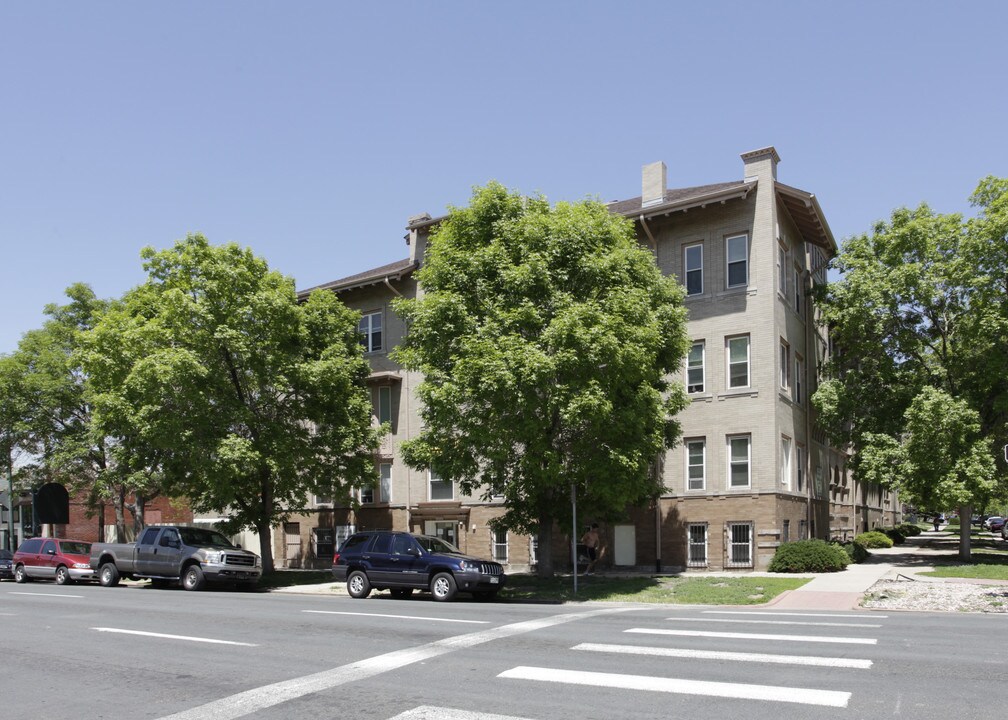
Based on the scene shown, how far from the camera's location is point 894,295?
31.0 metres

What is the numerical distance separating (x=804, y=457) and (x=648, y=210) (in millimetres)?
11551

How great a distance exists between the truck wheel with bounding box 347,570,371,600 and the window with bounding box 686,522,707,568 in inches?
483

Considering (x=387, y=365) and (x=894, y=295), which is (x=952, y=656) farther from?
(x=387, y=365)

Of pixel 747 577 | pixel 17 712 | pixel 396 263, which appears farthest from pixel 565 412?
pixel 396 263

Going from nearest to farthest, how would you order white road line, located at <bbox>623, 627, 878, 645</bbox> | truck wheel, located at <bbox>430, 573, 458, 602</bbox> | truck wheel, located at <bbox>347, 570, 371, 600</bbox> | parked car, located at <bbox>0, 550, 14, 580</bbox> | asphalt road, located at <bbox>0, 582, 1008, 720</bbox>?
asphalt road, located at <bbox>0, 582, 1008, 720</bbox>
white road line, located at <bbox>623, 627, 878, 645</bbox>
truck wheel, located at <bbox>430, 573, 458, 602</bbox>
truck wheel, located at <bbox>347, 570, 371, 600</bbox>
parked car, located at <bbox>0, 550, 14, 580</bbox>

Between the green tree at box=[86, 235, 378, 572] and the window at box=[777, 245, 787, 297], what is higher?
the window at box=[777, 245, 787, 297]

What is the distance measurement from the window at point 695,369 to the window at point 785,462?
3398mm

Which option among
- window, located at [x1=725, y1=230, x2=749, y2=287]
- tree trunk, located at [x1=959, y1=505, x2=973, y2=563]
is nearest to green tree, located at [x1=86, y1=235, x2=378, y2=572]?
window, located at [x1=725, y1=230, x2=749, y2=287]

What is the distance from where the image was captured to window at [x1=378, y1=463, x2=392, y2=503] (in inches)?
1517

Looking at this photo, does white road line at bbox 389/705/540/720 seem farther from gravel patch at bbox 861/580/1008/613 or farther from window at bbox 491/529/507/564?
window at bbox 491/529/507/564

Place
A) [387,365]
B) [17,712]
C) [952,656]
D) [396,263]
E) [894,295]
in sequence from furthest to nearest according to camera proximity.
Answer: [396,263] → [387,365] → [894,295] → [952,656] → [17,712]

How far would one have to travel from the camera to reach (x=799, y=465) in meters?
34.0

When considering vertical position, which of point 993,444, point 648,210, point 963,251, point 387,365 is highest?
point 648,210

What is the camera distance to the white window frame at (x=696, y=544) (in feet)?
101
